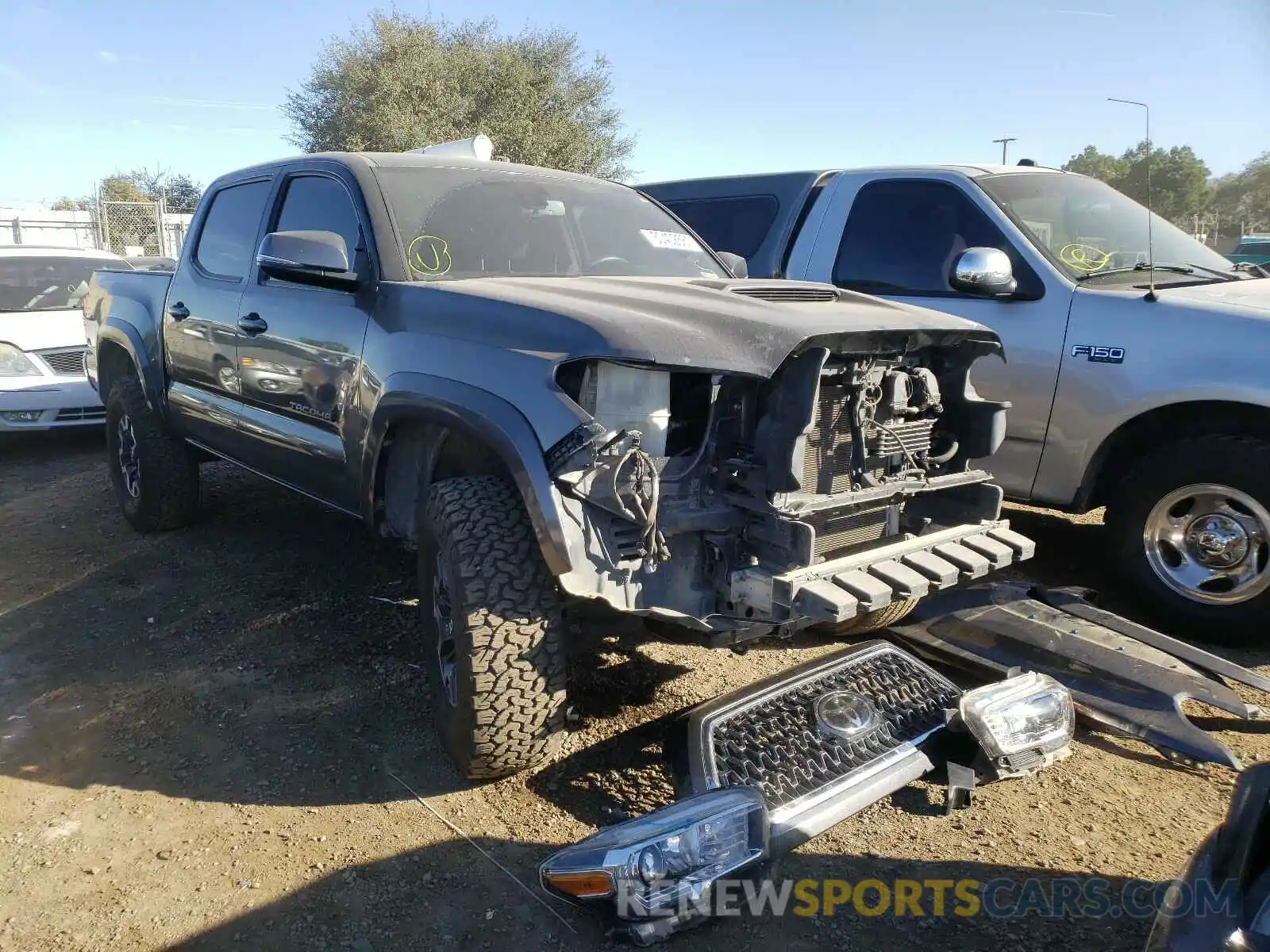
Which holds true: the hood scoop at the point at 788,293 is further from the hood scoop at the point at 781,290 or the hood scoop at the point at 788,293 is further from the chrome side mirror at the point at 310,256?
the chrome side mirror at the point at 310,256

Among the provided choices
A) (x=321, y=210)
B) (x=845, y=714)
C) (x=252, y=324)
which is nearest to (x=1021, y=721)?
(x=845, y=714)

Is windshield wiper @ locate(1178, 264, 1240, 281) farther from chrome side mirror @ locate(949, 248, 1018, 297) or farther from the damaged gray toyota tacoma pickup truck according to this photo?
the damaged gray toyota tacoma pickup truck

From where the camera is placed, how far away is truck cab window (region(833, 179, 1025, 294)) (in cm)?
Result: 483

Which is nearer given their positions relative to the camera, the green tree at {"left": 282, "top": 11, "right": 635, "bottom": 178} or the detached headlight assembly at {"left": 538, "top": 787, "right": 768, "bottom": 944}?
the detached headlight assembly at {"left": 538, "top": 787, "right": 768, "bottom": 944}

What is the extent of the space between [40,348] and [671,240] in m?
6.22

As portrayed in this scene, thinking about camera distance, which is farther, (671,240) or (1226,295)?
(671,240)

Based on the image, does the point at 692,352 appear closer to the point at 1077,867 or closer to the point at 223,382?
the point at 1077,867

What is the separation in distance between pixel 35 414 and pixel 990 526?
7.66 metres

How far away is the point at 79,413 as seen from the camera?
7.97m

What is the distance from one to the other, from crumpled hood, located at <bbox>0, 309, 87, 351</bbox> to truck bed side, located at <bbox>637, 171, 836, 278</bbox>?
535 centimetres

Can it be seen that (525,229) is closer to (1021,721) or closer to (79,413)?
(1021,721)

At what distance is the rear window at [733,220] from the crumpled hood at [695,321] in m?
2.30

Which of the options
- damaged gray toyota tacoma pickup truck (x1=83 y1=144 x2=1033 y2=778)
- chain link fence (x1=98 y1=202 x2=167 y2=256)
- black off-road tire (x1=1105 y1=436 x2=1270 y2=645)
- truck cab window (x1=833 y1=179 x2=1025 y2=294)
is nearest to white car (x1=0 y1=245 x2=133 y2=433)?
damaged gray toyota tacoma pickup truck (x1=83 y1=144 x2=1033 y2=778)

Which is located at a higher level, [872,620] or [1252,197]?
[1252,197]
